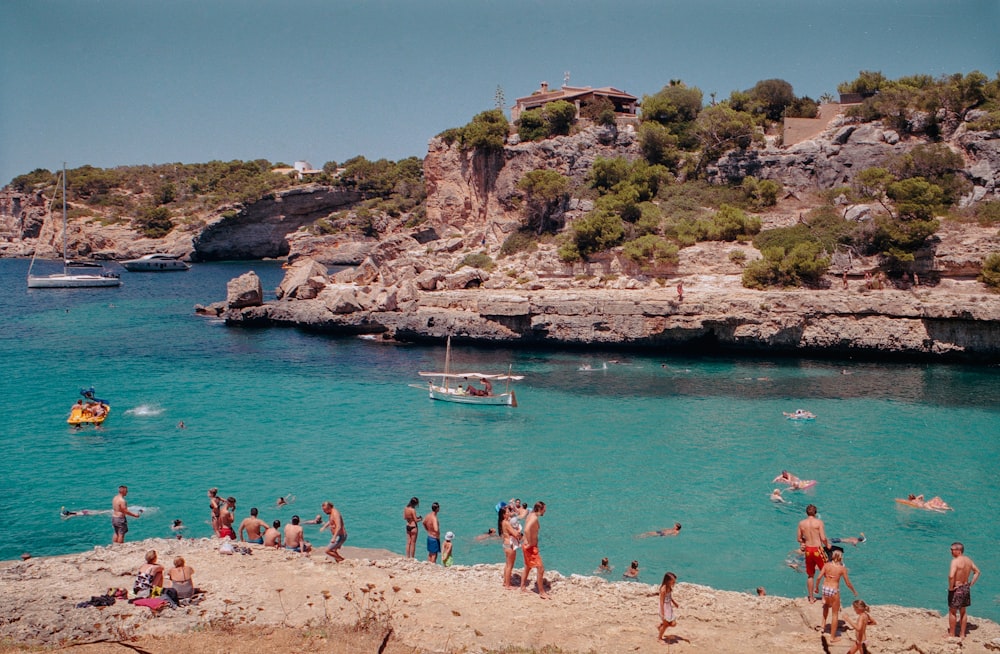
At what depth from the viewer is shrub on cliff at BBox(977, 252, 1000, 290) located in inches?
1201

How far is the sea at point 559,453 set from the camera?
51.3 ft

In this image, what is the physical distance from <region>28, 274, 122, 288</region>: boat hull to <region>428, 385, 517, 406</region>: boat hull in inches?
1887

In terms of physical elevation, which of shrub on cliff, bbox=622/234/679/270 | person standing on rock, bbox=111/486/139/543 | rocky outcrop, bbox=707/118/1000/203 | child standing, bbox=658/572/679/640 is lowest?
person standing on rock, bbox=111/486/139/543

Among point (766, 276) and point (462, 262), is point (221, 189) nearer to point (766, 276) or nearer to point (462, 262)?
point (462, 262)

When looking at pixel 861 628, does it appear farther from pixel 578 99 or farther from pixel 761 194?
pixel 578 99

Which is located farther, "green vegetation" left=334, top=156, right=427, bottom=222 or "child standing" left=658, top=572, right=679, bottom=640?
"green vegetation" left=334, top=156, right=427, bottom=222

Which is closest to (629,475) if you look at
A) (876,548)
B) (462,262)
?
(876,548)

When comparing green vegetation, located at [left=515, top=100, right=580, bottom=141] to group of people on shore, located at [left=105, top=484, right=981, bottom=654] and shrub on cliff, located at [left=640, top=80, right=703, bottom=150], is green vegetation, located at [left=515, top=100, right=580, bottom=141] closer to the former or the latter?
shrub on cliff, located at [left=640, top=80, right=703, bottom=150]

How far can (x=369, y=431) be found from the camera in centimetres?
2339

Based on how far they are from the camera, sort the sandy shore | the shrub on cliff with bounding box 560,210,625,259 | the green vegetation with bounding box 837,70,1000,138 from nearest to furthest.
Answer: the sandy shore < the shrub on cliff with bounding box 560,210,625,259 < the green vegetation with bounding box 837,70,1000,138

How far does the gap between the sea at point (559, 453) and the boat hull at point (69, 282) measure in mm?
28160

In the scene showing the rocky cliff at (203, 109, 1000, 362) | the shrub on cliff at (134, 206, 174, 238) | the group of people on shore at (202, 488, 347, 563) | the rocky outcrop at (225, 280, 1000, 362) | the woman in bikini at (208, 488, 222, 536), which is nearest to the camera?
the group of people on shore at (202, 488, 347, 563)

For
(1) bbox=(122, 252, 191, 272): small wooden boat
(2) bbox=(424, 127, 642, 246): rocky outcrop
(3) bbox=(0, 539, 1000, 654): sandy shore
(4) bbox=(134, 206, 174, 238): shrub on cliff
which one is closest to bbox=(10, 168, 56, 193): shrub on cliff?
(4) bbox=(134, 206, 174, 238): shrub on cliff

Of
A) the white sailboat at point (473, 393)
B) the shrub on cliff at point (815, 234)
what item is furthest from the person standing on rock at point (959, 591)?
the shrub on cliff at point (815, 234)
